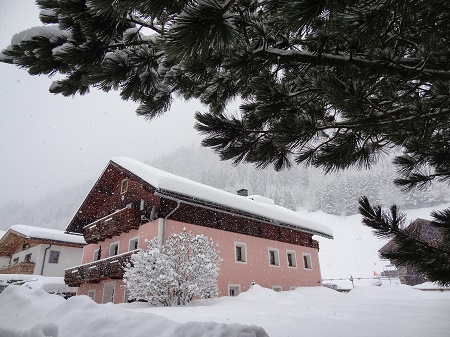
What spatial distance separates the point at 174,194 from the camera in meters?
12.4

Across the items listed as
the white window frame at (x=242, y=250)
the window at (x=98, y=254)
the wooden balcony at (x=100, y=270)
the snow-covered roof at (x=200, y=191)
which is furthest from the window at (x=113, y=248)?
the white window frame at (x=242, y=250)

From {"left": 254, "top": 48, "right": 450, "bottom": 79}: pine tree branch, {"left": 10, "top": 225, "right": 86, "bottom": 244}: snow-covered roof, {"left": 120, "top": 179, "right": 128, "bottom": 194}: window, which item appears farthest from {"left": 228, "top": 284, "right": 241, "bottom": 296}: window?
{"left": 10, "top": 225, "right": 86, "bottom": 244}: snow-covered roof

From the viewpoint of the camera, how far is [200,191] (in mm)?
13578

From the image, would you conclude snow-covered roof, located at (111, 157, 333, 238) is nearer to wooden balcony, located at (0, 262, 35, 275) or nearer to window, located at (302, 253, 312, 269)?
window, located at (302, 253, 312, 269)

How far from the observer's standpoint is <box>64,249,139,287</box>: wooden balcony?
41.5 ft

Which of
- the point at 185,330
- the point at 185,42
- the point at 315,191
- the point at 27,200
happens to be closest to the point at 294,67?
the point at 185,42

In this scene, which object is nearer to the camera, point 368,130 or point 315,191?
point 368,130

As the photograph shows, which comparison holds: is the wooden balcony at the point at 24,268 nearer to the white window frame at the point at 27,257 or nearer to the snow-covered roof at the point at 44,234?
the white window frame at the point at 27,257

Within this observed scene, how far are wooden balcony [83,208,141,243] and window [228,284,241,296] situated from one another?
206 inches

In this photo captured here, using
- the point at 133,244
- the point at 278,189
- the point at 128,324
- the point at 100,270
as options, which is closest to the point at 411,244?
the point at 128,324

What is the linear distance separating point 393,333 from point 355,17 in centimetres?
432

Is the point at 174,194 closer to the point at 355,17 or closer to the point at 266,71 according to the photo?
the point at 266,71

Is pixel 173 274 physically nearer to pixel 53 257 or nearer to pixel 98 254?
pixel 98 254

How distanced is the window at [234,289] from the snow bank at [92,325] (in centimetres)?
1124
